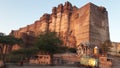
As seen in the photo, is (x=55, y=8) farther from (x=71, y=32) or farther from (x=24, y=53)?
(x=24, y=53)

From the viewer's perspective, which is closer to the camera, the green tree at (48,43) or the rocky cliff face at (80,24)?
the green tree at (48,43)

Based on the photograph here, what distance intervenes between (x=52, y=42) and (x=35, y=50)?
319 cm

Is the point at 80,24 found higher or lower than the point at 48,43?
higher

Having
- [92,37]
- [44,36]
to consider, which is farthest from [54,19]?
[44,36]

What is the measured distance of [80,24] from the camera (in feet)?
176

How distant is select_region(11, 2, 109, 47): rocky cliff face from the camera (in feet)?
165

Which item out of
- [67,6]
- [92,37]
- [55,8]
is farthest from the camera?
[55,8]

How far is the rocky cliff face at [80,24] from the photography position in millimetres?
50312

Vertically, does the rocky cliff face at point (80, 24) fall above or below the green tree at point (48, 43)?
above

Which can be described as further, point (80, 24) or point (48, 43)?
point (80, 24)

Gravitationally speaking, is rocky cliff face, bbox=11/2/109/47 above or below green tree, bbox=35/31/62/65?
above

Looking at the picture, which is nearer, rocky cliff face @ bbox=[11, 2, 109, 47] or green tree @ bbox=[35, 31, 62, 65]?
green tree @ bbox=[35, 31, 62, 65]

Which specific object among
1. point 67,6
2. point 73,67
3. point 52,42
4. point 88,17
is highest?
point 67,6

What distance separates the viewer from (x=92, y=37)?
4919 cm
